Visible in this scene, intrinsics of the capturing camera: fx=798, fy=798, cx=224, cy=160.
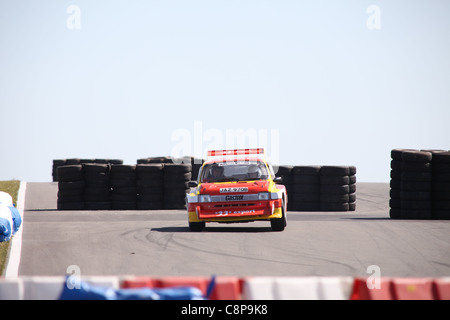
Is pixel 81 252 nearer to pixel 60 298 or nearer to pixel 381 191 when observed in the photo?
pixel 60 298

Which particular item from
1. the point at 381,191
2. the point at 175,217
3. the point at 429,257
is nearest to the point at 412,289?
the point at 429,257

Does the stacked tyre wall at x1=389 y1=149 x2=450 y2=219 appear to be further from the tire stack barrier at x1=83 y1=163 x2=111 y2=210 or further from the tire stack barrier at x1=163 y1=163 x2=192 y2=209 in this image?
the tire stack barrier at x1=83 y1=163 x2=111 y2=210

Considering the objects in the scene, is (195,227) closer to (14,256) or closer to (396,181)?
(14,256)

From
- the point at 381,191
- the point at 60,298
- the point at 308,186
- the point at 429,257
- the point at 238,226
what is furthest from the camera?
the point at 381,191

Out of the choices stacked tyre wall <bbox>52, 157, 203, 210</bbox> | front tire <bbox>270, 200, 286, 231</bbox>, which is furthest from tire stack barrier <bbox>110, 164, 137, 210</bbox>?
front tire <bbox>270, 200, 286, 231</bbox>

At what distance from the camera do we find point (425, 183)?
20297mm

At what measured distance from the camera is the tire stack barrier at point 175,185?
2461cm

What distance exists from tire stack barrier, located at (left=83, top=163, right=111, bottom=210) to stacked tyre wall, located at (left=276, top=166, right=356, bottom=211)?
215 inches

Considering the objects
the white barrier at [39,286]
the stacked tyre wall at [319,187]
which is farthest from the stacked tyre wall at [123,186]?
the white barrier at [39,286]

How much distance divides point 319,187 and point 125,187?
607 centimetres

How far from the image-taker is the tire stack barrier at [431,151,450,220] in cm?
2033
